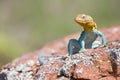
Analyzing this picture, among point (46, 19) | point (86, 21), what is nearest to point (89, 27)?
point (86, 21)

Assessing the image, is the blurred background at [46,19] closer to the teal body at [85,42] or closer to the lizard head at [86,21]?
the teal body at [85,42]

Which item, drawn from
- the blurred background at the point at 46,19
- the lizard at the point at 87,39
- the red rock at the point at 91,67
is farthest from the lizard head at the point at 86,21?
the blurred background at the point at 46,19

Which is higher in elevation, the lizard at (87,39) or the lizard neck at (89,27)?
the lizard neck at (89,27)

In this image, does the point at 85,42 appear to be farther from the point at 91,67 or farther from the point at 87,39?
the point at 91,67

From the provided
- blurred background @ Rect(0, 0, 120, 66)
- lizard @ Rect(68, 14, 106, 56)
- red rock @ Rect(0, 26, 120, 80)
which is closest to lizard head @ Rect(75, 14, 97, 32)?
lizard @ Rect(68, 14, 106, 56)

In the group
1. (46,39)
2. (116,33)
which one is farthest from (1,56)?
(116,33)

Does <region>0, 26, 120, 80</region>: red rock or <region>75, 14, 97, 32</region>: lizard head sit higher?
<region>75, 14, 97, 32</region>: lizard head

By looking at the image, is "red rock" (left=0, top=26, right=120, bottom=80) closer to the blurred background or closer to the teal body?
the teal body
